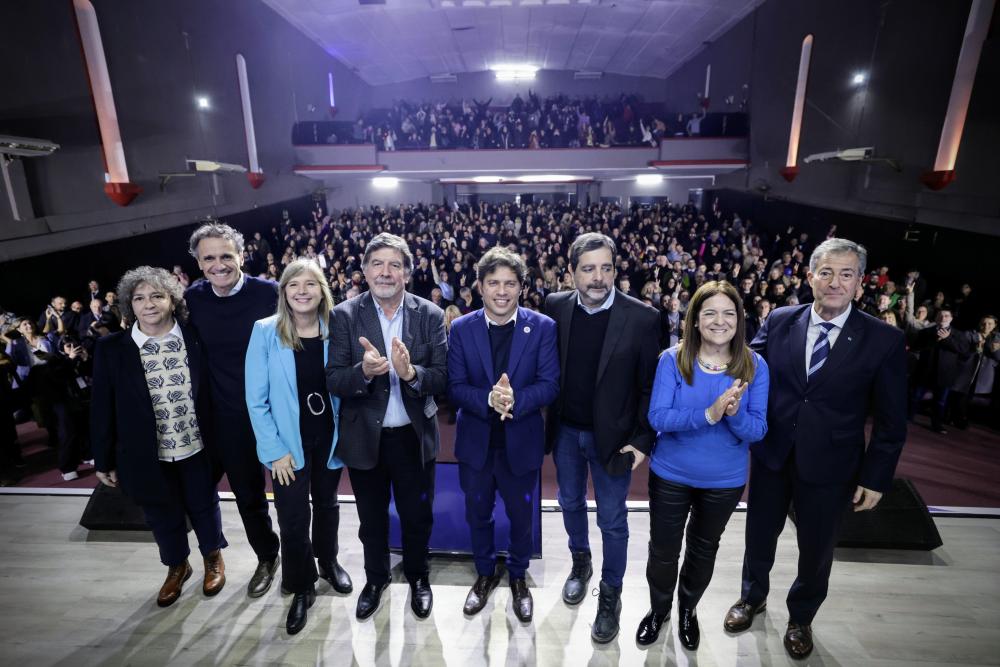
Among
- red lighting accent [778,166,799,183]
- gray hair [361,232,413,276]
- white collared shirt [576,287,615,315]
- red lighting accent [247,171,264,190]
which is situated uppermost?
red lighting accent [778,166,799,183]

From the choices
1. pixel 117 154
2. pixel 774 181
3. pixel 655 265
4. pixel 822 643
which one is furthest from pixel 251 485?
pixel 774 181

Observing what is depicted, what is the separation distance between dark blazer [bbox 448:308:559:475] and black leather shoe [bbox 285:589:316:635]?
3.25 feet

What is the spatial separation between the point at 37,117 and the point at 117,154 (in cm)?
166

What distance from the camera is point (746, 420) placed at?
178 cm

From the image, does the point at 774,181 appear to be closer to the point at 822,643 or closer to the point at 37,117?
the point at 822,643

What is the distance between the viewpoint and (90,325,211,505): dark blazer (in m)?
2.13

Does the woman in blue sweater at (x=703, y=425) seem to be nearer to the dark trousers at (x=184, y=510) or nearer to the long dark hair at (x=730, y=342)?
the long dark hair at (x=730, y=342)

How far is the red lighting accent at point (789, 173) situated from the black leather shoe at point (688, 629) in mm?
12501

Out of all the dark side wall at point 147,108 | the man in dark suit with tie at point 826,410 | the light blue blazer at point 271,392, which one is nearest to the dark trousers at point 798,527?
the man in dark suit with tie at point 826,410

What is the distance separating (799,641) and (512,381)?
1627 mm

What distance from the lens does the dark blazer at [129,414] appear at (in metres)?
→ 2.13

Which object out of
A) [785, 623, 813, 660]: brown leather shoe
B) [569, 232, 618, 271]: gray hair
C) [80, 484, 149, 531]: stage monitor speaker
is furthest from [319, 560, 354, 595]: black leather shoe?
[785, 623, 813, 660]: brown leather shoe

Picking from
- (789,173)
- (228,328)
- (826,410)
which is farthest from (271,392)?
(789,173)

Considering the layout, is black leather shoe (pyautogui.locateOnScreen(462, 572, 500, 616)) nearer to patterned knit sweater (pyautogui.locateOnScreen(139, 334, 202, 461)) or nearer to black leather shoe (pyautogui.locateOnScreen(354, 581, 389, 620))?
black leather shoe (pyautogui.locateOnScreen(354, 581, 389, 620))
